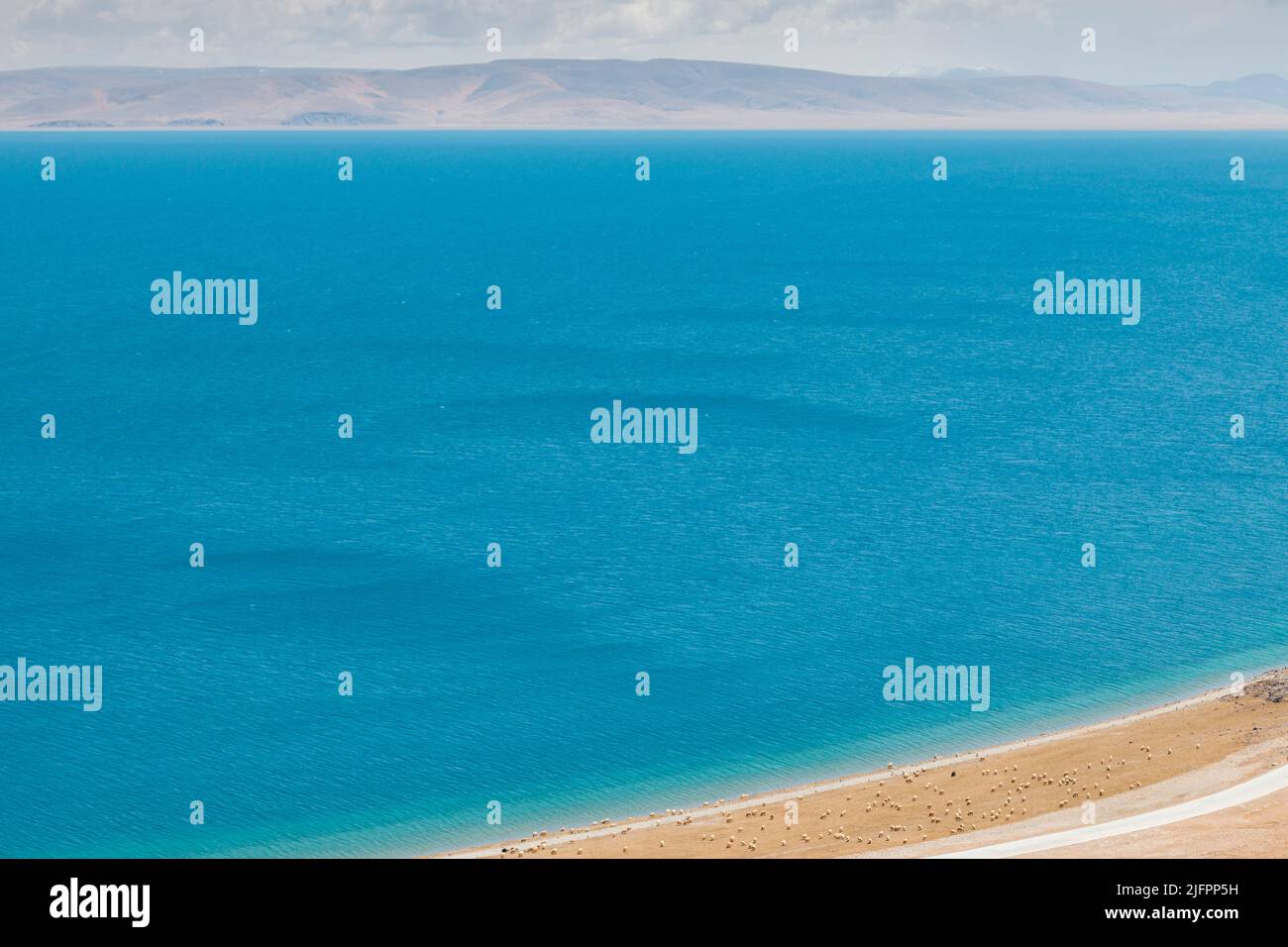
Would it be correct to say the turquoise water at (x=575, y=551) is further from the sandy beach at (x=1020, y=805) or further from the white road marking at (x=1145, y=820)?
the white road marking at (x=1145, y=820)

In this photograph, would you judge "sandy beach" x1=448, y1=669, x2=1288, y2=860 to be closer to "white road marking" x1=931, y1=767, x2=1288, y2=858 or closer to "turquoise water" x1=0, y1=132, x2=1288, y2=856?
"white road marking" x1=931, y1=767, x2=1288, y2=858

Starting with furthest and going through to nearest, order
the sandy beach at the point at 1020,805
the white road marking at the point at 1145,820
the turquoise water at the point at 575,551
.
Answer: the turquoise water at the point at 575,551 < the sandy beach at the point at 1020,805 < the white road marking at the point at 1145,820

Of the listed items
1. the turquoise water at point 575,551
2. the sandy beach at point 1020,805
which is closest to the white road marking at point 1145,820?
the sandy beach at point 1020,805

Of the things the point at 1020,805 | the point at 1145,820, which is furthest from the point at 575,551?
the point at 1145,820

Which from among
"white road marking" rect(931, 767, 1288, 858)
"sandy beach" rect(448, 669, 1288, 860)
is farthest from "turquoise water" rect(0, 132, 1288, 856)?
"white road marking" rect(931, 767, 1288, 858)

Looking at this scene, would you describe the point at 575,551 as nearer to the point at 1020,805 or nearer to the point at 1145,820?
the point at 1020,805
